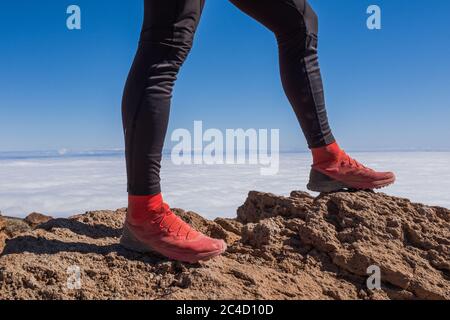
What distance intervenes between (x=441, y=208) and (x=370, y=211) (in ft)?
2.56

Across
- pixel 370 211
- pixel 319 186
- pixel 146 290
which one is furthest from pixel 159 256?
pixel 370 211

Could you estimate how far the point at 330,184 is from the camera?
9.08ft

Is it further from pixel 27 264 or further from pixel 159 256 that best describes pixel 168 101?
pixel 27 264

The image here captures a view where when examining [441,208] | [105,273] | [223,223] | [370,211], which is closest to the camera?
[105,273]

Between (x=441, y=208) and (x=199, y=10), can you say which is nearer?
(x=199, y=10)

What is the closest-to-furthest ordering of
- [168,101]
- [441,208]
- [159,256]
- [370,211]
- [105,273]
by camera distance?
[168,101] < [105,273] < [159,256] < [370,211] < [441,208]

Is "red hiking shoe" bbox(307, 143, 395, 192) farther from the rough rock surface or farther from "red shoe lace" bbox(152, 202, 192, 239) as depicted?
"red shoe lace" bbox(152, 202, 192, 239)

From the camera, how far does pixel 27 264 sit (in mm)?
2098

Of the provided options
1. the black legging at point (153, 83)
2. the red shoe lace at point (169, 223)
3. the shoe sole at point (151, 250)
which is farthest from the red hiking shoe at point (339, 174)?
the black legging at point (153, 83)

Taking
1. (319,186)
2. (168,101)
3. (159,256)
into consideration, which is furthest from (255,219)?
(168,101)

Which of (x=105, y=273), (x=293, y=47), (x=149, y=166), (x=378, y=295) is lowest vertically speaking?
(x=378, y=295)

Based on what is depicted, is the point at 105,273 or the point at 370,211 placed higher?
the point at 370,211

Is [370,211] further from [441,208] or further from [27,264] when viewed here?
[27,264]

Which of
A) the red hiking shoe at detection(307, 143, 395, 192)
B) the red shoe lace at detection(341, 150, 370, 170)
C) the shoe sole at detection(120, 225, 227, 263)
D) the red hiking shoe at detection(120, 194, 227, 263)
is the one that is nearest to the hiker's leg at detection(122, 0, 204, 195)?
the red hiking shoe at detection(120, 194, 227, 263)
